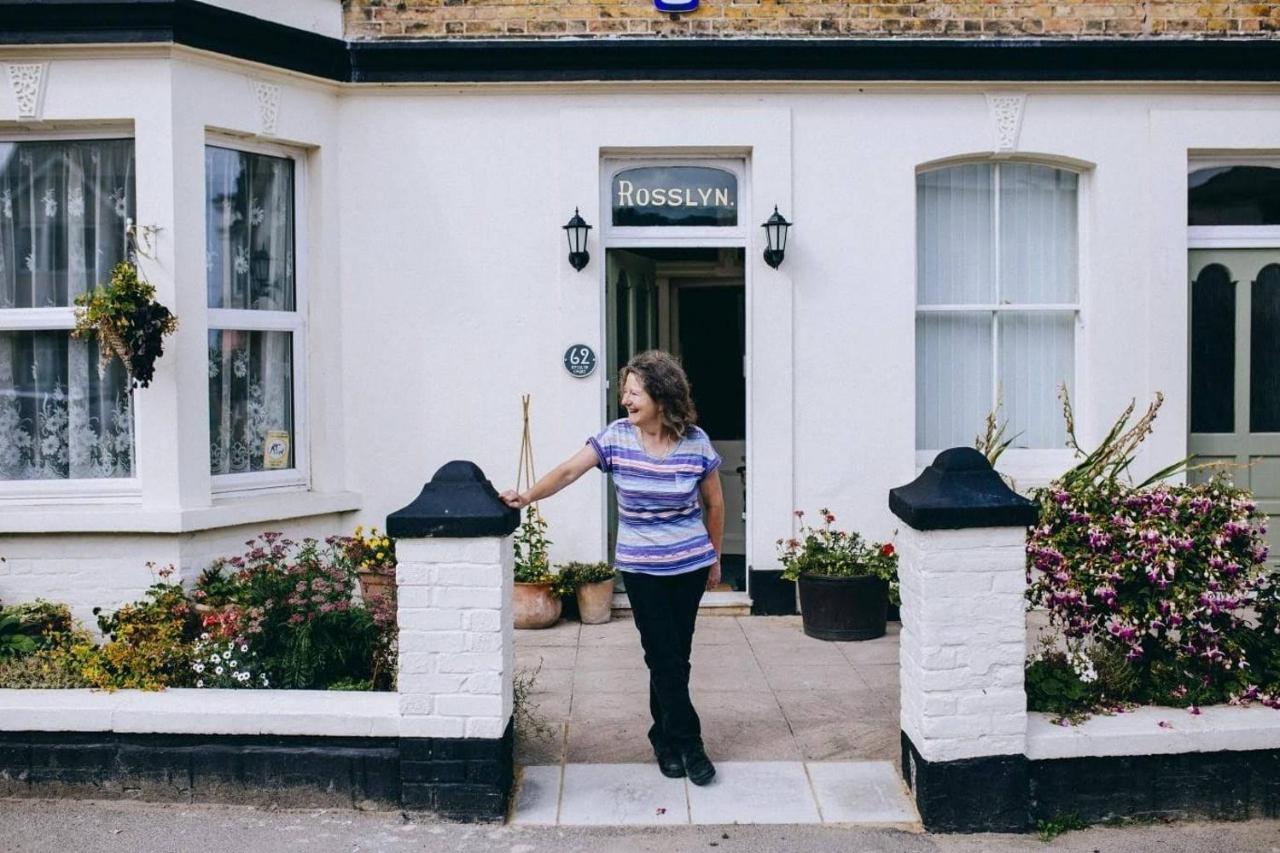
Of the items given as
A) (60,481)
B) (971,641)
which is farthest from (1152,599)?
(60,481)

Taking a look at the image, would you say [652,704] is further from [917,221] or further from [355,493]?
[917,221]

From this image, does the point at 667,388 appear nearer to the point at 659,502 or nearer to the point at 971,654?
the point at 659,502

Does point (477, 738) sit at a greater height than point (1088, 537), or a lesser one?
lesser

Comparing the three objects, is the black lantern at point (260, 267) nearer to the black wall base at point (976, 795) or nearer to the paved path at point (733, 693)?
the paved path at point (733, 693)

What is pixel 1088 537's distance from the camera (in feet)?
17.1

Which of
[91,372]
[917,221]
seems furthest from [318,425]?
[917,221]

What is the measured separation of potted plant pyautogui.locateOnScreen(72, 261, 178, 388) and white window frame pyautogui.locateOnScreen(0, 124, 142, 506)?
0.41 m

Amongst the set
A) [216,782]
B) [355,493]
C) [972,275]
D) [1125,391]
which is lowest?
[216,782]

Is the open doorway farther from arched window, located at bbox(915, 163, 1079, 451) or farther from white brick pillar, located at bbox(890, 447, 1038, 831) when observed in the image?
white brick pillar, located at bbox(890, 447, 1038, 831)

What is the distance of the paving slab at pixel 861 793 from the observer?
4.90m

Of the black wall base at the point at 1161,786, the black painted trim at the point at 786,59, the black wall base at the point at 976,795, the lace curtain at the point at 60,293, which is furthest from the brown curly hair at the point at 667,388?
the lace curtain at the point at 60,293

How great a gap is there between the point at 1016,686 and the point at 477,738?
6.83 feet

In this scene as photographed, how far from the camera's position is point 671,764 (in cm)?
524

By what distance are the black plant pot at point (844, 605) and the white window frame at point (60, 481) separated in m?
4.04
